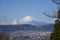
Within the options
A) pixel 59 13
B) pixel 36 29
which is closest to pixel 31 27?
pixel 36 29

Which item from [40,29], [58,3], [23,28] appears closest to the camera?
[58,3]

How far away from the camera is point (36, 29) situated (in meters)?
81.0

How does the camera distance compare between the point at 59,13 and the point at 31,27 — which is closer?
the point at 59,13

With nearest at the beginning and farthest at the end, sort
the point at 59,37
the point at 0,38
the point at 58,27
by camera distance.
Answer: the point at 59,37
the point at 58,27
the point at 0,38

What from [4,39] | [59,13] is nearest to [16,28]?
[4,39]

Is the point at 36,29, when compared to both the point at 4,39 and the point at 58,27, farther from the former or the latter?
the point at 58,27

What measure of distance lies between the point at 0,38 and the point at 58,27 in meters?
26.9

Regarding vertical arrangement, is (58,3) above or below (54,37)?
above

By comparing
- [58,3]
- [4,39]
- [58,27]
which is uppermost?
[58,3]

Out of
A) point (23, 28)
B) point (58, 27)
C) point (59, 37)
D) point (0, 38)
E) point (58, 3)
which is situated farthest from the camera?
point (23, 28)

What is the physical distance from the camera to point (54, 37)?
563 inches

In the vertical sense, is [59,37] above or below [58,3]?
below

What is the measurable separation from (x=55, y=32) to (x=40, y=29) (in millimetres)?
64344

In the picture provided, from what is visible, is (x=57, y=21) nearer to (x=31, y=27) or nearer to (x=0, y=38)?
(x=0, y=38)
